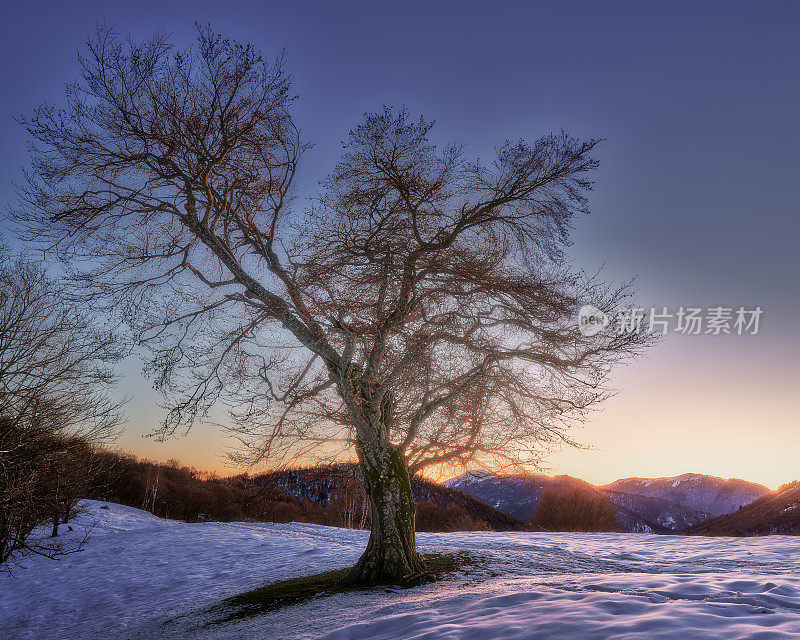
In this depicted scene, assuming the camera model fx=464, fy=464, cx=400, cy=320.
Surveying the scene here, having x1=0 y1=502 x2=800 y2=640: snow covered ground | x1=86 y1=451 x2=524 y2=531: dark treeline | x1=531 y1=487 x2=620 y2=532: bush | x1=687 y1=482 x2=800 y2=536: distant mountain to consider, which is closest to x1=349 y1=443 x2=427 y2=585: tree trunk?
x1=0 y1=502 x2=800 y2=640: snow covered ground

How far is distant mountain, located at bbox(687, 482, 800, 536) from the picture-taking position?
183ft

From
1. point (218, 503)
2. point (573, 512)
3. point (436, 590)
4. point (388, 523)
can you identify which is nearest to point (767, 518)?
point (573, 512)

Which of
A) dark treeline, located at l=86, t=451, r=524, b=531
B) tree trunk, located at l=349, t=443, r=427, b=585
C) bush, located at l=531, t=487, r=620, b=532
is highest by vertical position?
tree trunk, located at l=349, t=443, r=427, b=585

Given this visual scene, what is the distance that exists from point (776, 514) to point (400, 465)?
73089mm

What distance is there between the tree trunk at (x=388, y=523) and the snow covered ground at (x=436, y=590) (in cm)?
72

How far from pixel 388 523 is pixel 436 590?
1.65 m

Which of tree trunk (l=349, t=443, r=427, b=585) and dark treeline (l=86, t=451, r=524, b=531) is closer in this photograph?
tree trunk (l=349, t=443, r=427, b=585)

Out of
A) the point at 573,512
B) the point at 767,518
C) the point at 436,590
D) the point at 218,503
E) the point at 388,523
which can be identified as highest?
the point at 388,523

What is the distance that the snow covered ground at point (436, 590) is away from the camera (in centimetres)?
429

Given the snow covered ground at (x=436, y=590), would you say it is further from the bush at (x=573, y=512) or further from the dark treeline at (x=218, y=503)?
the bush at (x=573, y=512)

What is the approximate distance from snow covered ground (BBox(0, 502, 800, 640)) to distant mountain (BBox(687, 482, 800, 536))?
159ft

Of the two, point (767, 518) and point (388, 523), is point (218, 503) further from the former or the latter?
point (767, 518)

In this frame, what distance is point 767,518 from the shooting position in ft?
197

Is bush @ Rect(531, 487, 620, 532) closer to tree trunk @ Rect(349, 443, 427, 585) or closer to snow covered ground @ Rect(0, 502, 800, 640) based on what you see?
snow covered ground @ Rect(0, 502, 800, 640)
